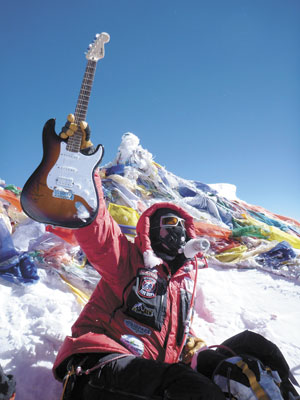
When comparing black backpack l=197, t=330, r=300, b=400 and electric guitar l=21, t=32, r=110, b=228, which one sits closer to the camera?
black backpack l=197, t=330, r=300, b=400

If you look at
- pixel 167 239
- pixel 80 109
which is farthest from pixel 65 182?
pixel 167 239

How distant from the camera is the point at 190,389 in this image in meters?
1.26

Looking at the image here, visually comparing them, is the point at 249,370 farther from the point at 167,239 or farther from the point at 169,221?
the point at 169,221

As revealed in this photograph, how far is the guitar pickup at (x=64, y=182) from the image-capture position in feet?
5.06

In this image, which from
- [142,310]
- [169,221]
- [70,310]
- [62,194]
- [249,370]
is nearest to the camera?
[249,370]

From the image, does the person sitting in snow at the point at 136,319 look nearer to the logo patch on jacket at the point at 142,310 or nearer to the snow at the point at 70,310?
the logo patch on jacket at the point at 142,310

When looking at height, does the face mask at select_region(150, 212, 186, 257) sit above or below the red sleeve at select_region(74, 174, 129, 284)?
above

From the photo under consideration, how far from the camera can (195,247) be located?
2.14 m

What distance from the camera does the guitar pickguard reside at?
60.5 inches

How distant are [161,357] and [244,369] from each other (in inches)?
24.0

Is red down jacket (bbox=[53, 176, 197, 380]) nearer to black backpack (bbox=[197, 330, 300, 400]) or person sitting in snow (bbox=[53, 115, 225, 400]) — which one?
person sitting in snow (bbox=[53, 115, 225, 400])

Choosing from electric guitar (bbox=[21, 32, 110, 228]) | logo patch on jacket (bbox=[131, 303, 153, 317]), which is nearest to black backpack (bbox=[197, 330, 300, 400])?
logo patch on jacket (bbox=[131, 303, 153, 317])

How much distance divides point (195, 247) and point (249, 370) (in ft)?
3.03

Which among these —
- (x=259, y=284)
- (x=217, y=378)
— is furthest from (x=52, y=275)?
(x=259, y=284)
